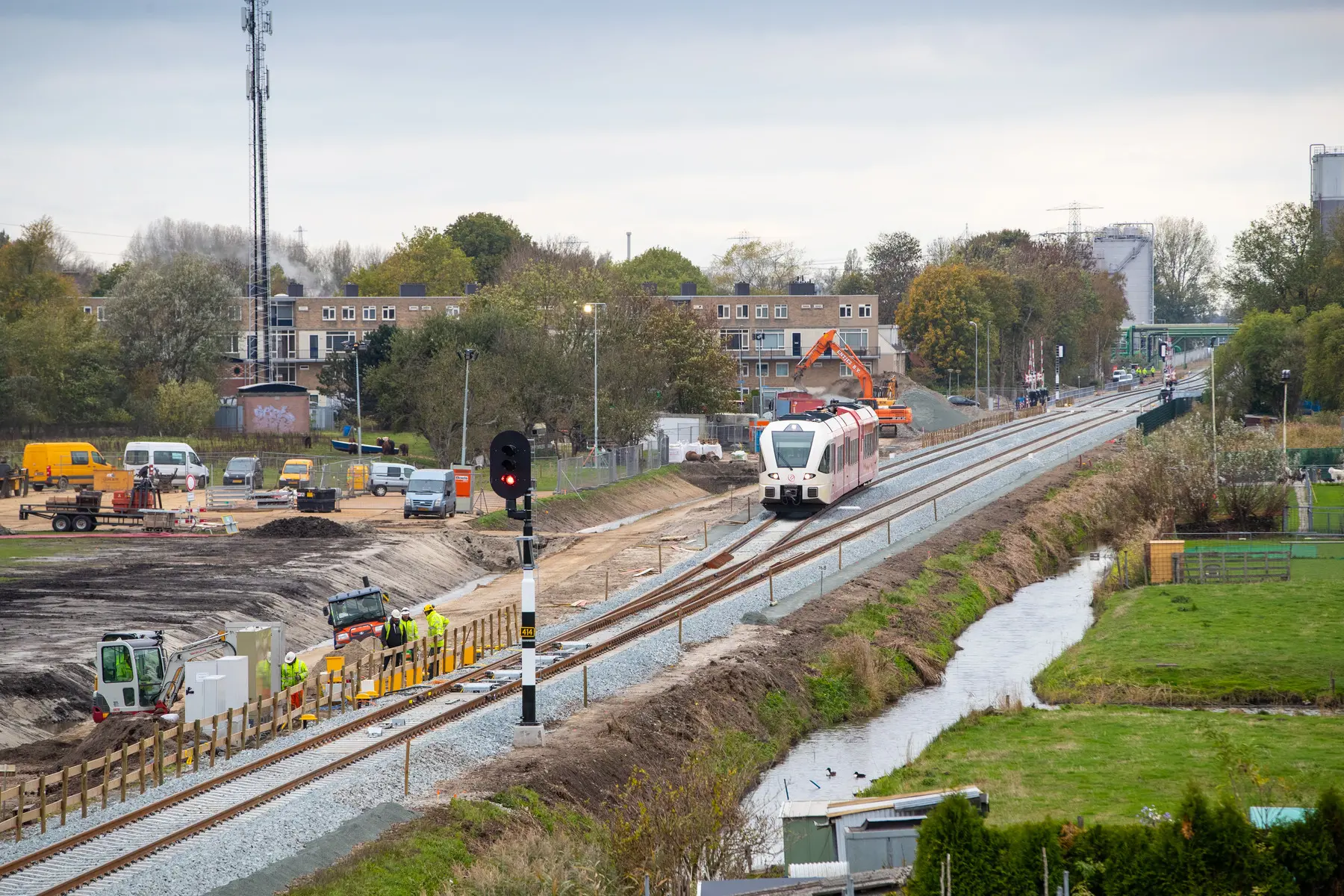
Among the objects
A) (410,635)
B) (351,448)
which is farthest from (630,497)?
(410,635)

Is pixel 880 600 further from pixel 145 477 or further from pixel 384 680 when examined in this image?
pixel 145 477

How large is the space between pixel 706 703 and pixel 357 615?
9.05 meters

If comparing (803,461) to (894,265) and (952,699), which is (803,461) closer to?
(952,699)

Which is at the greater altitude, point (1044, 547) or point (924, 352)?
point (924, 352)

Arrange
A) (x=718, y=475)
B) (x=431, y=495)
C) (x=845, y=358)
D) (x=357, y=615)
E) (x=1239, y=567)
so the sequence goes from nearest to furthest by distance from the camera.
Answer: (x=357, y=615) → (x=1239, y=567) → (x=431, y=495) → (x=718, y=475) → (x=845, y=358)

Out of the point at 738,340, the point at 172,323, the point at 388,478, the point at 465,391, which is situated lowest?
Answer: the point at 388,478

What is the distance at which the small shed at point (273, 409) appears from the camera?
8494 cm

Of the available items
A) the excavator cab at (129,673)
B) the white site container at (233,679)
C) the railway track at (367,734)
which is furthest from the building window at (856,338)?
the white site container at (233,679)

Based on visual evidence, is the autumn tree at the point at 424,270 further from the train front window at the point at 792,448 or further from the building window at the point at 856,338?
the train front window at the point at 792,448

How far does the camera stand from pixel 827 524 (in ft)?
A: 168

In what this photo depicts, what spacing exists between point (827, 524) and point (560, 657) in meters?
22.0

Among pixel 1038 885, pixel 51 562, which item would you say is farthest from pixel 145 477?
pixel 1038 885

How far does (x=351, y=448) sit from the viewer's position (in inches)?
3226

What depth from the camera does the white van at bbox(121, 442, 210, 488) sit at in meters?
66.5
